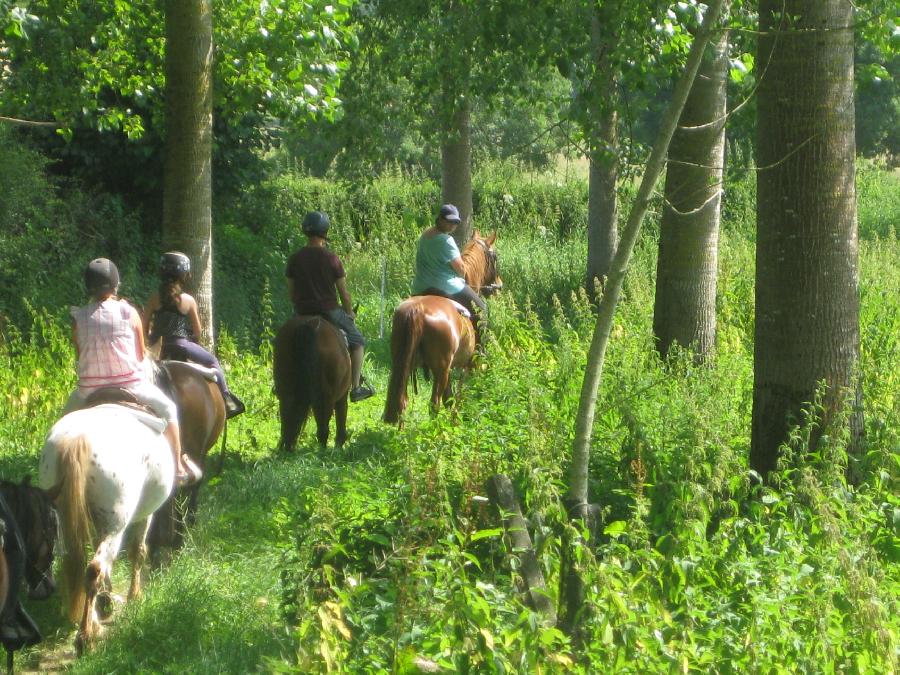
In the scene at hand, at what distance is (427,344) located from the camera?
1131cm

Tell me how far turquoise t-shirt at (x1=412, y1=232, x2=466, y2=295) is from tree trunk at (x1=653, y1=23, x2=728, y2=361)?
2285 millimetres

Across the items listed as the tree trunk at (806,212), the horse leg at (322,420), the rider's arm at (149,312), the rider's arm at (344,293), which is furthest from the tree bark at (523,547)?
the rider's arm at (344,293)

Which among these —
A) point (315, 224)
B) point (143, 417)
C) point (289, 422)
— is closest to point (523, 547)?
point (143, 417)

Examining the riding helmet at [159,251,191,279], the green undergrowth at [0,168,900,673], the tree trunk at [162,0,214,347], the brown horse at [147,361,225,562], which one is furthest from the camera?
the tree trunk at [162,0,214,347]

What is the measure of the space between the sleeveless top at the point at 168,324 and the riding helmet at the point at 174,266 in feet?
0.85

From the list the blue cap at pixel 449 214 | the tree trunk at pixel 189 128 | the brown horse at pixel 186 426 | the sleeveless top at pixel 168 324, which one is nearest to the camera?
the brown horse at pixel 186 426

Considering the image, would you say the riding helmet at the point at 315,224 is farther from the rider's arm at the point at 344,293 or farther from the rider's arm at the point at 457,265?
the rider's arm at the point at 457,265

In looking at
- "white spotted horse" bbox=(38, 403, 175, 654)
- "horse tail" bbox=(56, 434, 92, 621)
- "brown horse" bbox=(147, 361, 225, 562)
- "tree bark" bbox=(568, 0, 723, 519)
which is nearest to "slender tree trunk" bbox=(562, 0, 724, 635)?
"tree bark" bbox=(568, 0, 723, 519)

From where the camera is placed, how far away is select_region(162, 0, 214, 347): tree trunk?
32.5ft

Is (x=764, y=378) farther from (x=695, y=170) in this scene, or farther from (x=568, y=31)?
(x=568, y=31)

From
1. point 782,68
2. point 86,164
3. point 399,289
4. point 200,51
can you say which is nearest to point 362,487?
point 782,68

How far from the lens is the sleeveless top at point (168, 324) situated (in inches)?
328

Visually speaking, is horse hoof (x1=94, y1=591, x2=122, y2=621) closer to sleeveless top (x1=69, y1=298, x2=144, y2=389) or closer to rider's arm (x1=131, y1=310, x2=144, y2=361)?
sleeveless top (x1=69, y1=298, x2=144, y2=389)

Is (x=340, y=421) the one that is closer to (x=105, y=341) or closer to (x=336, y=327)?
(x=336, y=327)
